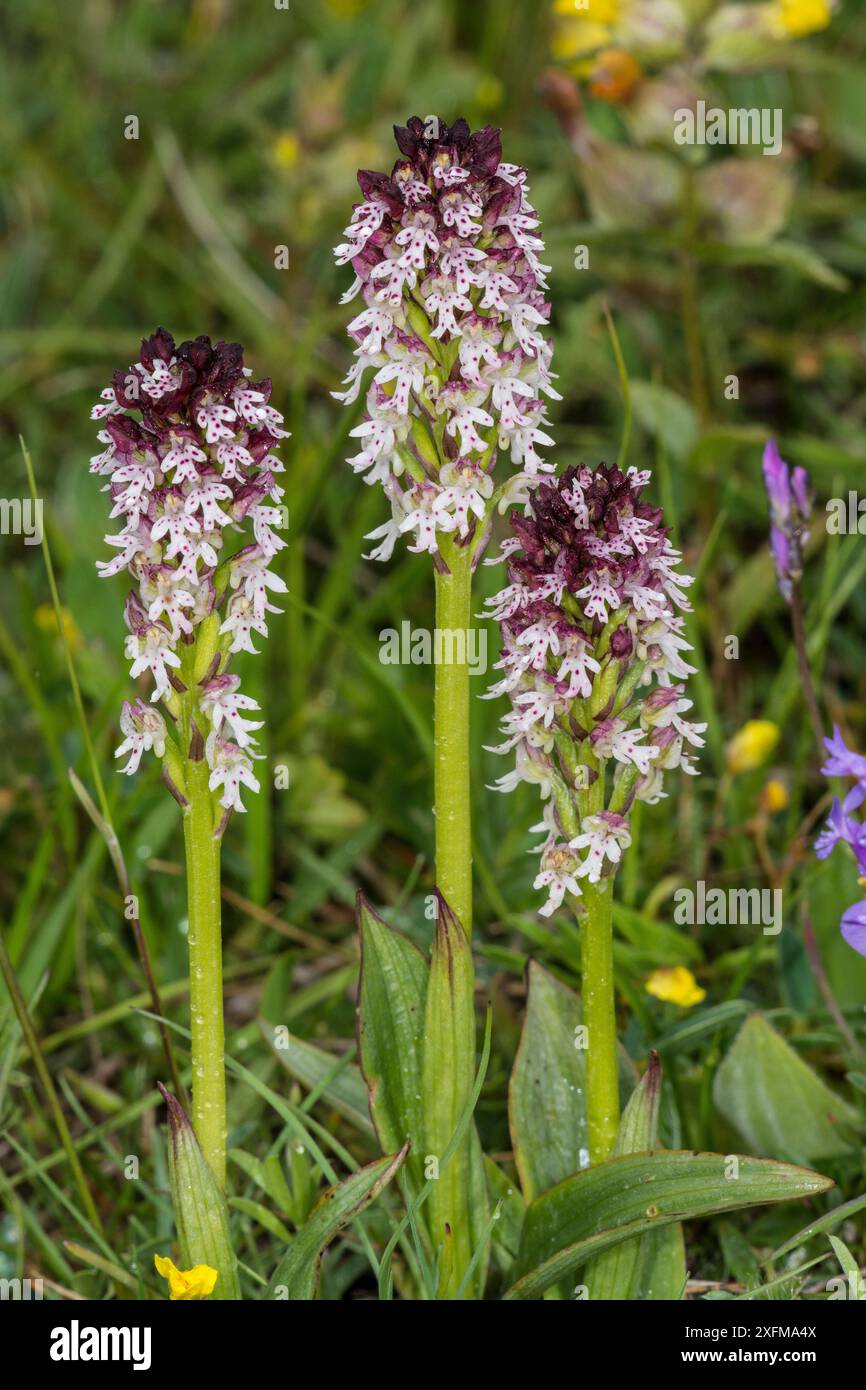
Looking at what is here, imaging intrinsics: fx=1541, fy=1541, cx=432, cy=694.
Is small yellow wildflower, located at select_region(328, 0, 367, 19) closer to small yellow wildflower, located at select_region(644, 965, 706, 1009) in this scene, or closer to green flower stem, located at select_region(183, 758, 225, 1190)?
small yellow wildflower, located at select_region(644, 965, 706, 1009)

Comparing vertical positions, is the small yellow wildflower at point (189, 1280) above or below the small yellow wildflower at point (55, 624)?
below

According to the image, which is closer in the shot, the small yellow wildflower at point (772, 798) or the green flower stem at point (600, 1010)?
the green flower stem at point (600, 1010)

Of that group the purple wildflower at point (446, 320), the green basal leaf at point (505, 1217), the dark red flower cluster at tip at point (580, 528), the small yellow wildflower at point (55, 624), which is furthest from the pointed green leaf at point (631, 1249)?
the small yellow wildflower at point (55, 624)

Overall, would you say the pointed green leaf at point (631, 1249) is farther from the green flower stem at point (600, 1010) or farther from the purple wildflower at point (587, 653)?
the purple wildflower at point (587, 653)

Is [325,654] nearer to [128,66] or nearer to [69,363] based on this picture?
[69,363]

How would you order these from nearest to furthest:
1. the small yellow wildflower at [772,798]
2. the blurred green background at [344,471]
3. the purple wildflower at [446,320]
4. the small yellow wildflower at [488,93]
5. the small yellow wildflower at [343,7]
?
the purple wildflower at [446,320] < the blurred green background at [344,471] < the small yellow wildflower at [772,798] < the small yellow wildflower at [488,93] < the small yellow wildflower at [343,7]

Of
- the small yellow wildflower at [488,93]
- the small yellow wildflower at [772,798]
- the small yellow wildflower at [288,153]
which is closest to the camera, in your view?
the small yellow wildflower at [772,798]
